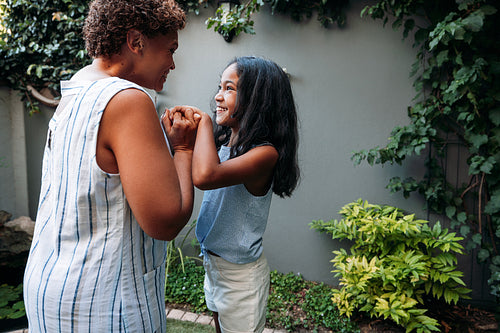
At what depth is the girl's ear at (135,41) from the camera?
3.31 ft

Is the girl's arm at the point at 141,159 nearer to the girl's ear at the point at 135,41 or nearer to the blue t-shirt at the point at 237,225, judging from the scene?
the girl's ear at the point at 135,41

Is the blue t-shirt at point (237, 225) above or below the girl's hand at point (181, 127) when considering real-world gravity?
below

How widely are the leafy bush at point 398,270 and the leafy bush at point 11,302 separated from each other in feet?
9.29

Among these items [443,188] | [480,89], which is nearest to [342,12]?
[480,89]

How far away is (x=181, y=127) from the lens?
1.25 metres

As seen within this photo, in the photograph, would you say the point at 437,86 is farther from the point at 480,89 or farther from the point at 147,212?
the point at 147,212

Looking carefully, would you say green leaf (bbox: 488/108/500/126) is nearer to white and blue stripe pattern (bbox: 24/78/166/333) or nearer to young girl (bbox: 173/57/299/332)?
young girl (bbox: 173/57/299/332)

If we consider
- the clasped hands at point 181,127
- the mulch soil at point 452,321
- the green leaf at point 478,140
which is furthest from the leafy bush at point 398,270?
the clasped hands at point 181,127

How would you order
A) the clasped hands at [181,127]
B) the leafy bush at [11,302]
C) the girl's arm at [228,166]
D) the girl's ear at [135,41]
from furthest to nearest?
1. the leafy bush at [11,302]
2. the girl's arm at [228,166]
3. the clasped hands at [181,127]
4. the girl's ear at [135,41]

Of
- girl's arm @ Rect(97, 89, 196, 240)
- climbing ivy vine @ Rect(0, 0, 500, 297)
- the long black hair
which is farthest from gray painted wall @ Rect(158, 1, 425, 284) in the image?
girl's arm @ Rect(97, 89, 196, 240)

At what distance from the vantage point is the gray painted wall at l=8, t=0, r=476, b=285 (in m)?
3.29

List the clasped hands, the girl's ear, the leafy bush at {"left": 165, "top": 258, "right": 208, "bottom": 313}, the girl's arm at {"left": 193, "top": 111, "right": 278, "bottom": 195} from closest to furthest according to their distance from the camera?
the girl's ear < the clasped hands < the girl's arm at {"left": 193, "top": 111, "right": 278, "bottom": 195} < the leafy bush at {"left": 165, "top": 258, "right": 208, "bottom": 313}

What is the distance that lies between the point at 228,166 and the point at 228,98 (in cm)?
40

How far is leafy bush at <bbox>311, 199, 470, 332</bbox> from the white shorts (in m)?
1.42
